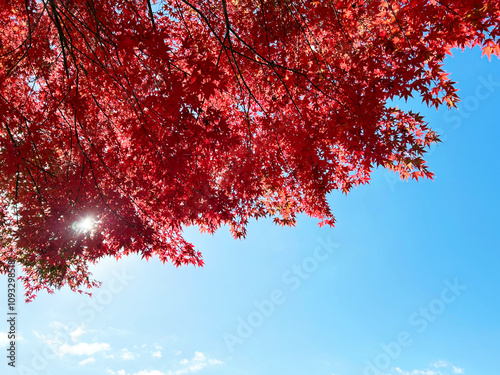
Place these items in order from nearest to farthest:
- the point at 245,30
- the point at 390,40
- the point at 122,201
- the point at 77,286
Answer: the point at 390,40
the point at 122,201
the point at 245,30
the point at 77,286

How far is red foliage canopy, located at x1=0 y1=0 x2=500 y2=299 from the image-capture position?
4.10 meters

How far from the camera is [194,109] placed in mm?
3828

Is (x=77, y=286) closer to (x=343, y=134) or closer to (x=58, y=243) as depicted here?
(x=58, y=243)

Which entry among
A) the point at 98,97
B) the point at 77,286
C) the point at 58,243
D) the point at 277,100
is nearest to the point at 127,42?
the point at 98,97

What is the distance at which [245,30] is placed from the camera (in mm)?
6141

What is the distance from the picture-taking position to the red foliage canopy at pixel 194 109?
410 centimetres

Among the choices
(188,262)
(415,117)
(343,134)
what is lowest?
(188,262)

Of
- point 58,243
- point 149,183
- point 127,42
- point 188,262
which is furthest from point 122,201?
point 127,42

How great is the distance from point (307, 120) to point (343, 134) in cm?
83

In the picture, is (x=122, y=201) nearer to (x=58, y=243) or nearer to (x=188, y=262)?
(x=58, y=243)

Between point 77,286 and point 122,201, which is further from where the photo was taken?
point 77,286

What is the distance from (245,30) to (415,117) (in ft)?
12.7

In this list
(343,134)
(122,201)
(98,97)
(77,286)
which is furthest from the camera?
(77,286)

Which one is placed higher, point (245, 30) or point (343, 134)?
point (245, 30)
